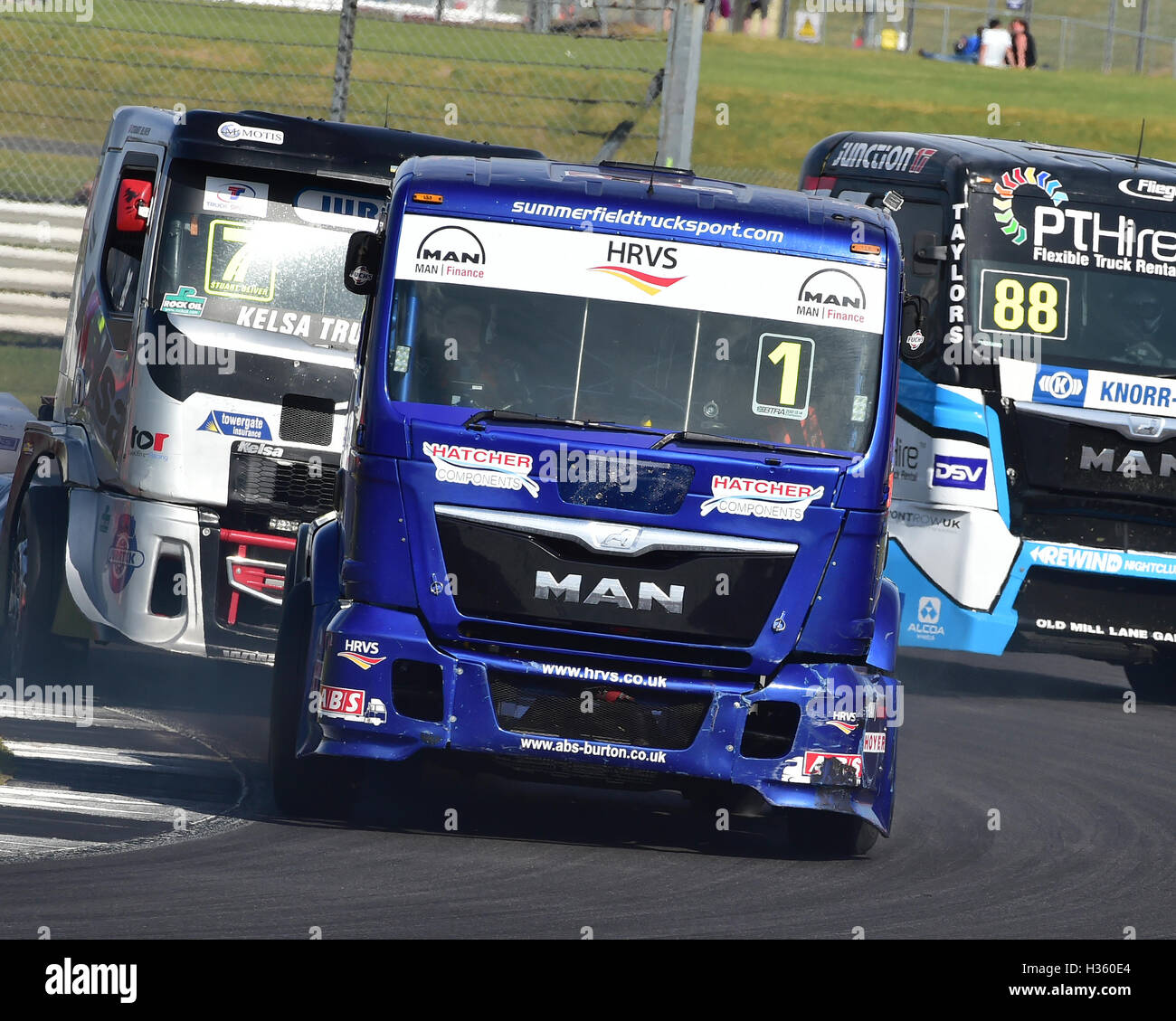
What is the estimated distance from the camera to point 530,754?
833 cm

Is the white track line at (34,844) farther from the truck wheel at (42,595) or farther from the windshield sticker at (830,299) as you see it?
the truck wheel at (42,595)

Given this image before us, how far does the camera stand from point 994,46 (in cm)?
4944

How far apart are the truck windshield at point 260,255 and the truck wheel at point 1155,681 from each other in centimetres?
625

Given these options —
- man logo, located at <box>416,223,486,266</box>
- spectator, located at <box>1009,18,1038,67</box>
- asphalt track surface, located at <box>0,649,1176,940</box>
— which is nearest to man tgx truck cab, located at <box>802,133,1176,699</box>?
asphalt track surface, located at <box>0,649,1176,940</box>

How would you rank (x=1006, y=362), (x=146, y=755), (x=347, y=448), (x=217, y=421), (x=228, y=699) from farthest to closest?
1. (x=1006, y=362)
2. (x=228, y=699)
3. (x=217, y=421)
4. (x=146, y=755)
5. (x=347, y=448)

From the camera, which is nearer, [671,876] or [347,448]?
[671,876]

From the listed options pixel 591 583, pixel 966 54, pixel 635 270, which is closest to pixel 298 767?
pixel 591 583

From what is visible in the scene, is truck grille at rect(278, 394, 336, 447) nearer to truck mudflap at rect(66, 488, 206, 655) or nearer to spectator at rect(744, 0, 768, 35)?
truck mudflap at rect(66, 488, 206, 655)

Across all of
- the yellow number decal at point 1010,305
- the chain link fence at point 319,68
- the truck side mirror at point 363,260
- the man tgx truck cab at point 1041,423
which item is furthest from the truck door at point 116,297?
the chain link fence at point 319,68

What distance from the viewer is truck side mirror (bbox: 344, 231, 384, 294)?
8.83 m

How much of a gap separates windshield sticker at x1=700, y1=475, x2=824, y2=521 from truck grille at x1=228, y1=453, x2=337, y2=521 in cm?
343
